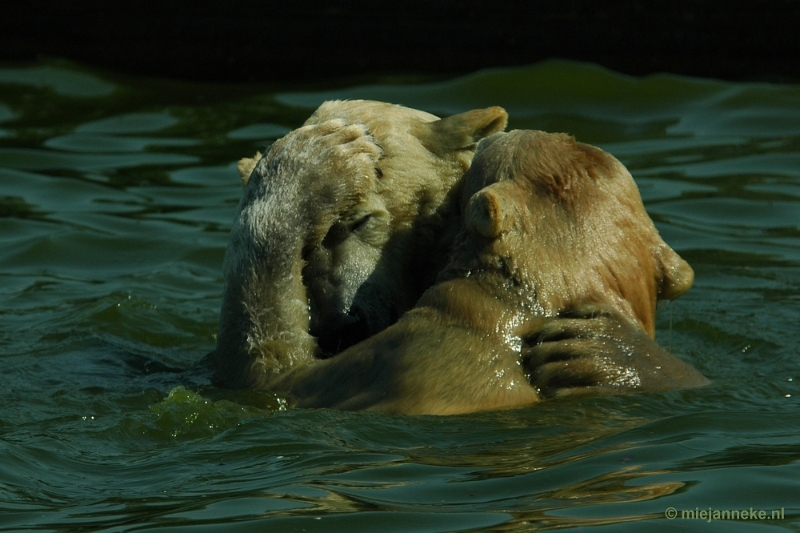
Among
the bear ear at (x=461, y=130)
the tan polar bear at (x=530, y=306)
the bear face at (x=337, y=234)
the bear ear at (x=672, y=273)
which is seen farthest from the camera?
the bear ear at (x=461, y=130)

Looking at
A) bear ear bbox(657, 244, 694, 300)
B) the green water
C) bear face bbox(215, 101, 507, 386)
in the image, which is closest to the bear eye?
bear face bbox(215, 101, 507, 386)

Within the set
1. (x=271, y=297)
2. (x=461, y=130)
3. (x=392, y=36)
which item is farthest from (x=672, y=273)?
(x=392, y=36)

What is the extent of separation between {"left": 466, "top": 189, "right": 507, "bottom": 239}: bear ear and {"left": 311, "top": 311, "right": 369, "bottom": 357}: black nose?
0.77m

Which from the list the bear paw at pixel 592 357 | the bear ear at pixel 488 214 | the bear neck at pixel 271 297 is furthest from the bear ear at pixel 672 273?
the bear neck at pixel 271 297

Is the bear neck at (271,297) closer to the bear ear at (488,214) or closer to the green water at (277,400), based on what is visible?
the green water at (277,400)

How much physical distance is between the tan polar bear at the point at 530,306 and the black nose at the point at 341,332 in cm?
28

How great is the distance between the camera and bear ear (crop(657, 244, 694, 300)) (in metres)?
5.28

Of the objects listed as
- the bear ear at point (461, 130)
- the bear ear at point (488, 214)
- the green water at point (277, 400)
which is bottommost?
the green water at point (277, 400)

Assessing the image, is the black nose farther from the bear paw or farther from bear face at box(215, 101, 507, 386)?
the bear paw

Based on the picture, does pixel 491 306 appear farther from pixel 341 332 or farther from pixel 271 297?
pixel 271 297

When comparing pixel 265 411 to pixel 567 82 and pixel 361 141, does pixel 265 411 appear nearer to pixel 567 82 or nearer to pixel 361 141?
pixel 361 141

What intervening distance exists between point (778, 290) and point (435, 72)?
21.7ft

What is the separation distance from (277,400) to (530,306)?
1.13m

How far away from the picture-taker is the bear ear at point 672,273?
528 centimetres
